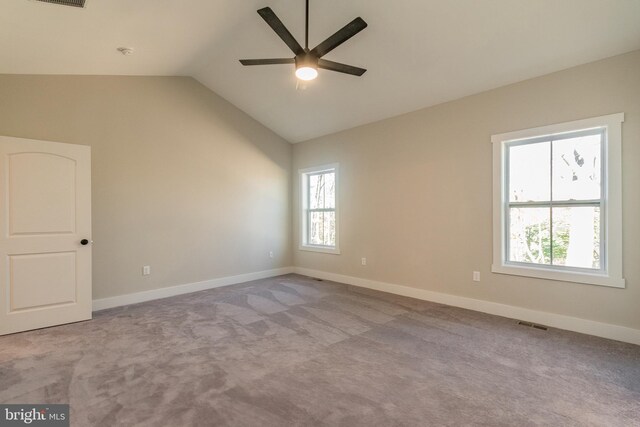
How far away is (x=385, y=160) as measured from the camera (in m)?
4.98

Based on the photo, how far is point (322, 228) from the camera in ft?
20.2

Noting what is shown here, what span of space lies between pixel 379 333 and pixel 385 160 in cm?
276

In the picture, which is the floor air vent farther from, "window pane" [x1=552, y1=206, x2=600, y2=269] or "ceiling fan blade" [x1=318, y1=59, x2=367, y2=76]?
"ceiling fan blade" [x1=318, y1=59, x2=367, y2=76]

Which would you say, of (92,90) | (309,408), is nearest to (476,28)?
(309,408)

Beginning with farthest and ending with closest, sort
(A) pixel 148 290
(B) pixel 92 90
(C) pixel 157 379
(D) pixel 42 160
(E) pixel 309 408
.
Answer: (A) pixel 148 290
(B) pixel 92 90
(D) pixel 42 160
(C) pixel 157 379
(E) pixel 309 408

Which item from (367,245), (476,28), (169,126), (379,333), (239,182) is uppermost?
(476,28)

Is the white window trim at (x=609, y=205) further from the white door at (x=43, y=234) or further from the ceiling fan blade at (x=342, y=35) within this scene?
the white door at (x=43, y=234)

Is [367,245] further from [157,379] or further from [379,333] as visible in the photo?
[157,379]

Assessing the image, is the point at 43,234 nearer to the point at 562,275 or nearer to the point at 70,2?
the point at 70,2

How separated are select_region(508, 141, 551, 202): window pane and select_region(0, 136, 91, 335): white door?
5.13m

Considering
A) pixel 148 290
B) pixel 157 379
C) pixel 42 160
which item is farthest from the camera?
pixel 148 290

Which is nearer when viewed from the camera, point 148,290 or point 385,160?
point 148,290

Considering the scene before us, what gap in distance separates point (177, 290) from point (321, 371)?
127 inches

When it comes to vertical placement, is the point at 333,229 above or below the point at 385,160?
below
